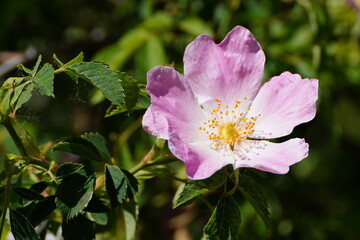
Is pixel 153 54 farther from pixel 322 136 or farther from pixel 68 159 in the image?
pixel 322 136

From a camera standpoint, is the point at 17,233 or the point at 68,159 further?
the point at 68,159

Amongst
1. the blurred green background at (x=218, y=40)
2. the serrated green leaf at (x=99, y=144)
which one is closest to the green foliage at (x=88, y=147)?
the serrated green leaf at (x=99, y=144)

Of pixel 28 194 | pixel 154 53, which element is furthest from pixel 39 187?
pixel 154 53

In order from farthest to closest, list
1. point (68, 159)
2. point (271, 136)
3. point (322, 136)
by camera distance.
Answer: point (322, 136) → point (68, 159) → point (271, 136)

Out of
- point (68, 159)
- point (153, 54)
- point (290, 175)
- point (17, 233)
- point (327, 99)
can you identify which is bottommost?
point (290, 175)

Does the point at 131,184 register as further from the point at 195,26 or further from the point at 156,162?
the point at 195,26

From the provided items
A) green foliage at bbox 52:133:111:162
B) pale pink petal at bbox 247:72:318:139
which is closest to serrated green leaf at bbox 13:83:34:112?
green foliage at bbox 52:133:111:162

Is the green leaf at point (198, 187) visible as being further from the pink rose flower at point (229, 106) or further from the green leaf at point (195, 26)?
the green leaf at point (195, 26)

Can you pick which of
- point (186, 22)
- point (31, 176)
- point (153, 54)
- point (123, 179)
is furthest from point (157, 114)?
point (186, 22)
